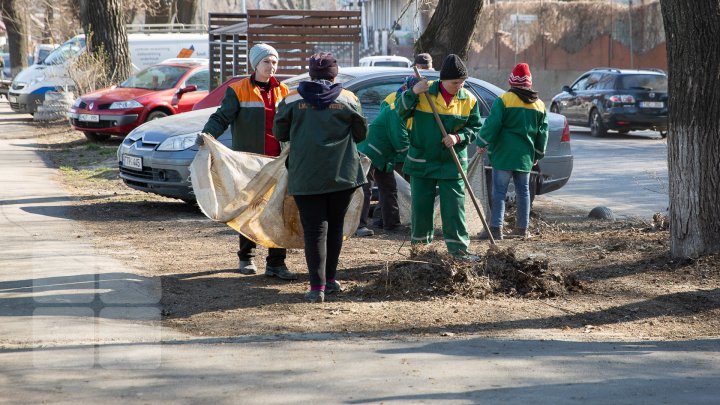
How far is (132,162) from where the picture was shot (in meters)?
11.9

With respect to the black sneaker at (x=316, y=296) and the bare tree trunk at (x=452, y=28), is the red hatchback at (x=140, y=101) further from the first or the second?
the black sneaker at (x=316, y=296)

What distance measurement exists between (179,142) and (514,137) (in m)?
3.76

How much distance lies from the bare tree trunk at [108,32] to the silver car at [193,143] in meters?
12.1

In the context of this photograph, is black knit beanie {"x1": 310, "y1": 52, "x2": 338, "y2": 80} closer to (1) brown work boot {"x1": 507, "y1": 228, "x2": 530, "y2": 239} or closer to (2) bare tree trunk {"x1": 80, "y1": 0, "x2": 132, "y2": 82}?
(1) brown work boot {"x1": 507, "y1": 228, "x2": 530, "y2": 239}

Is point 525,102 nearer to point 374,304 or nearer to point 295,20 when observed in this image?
point 374,304

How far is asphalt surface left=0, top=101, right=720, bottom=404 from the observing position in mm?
→ 5137

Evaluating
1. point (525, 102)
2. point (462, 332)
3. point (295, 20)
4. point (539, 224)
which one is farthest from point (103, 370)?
point (295, 20)

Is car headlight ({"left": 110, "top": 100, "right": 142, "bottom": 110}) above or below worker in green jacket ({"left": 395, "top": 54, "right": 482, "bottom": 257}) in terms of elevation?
above

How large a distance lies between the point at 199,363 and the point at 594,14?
A: 3796cm

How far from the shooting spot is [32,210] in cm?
1168

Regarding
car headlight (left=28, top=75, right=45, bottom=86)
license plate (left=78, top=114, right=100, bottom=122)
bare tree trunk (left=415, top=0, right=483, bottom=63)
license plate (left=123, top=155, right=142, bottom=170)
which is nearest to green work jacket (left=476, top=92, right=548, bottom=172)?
license plate (left=123, top=155, right=142, bottom=170)

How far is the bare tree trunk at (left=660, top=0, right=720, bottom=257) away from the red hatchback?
12103 mm

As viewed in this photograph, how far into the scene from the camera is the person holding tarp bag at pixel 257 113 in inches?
315

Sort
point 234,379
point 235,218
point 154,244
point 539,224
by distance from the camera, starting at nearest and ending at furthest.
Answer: point 234,379
point 235,218
point 154,244
point 539,224
